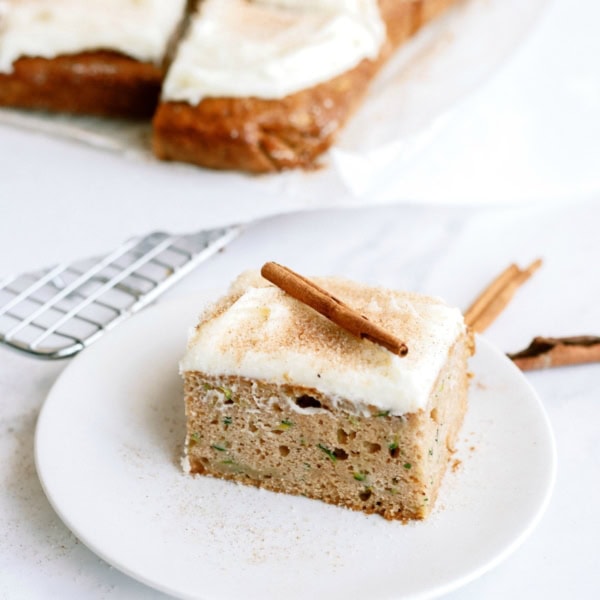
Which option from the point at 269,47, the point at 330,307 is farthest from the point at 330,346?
the point at 269,47

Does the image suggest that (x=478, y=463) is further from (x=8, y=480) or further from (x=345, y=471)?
(x=8, y=480)

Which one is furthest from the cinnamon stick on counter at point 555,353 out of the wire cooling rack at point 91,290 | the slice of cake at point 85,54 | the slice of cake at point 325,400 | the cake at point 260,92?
the slice of cake at point 85,54

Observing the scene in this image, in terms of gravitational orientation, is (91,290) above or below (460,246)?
below

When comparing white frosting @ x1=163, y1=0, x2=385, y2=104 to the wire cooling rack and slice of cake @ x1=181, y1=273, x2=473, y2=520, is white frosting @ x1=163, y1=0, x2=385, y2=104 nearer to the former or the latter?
the wire cooling rack

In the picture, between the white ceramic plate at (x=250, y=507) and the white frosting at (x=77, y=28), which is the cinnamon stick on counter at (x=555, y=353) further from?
the white frosting at (x=77, y=28)

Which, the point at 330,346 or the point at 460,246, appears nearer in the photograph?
the point at 330,346

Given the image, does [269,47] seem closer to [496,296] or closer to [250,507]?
[496,296]

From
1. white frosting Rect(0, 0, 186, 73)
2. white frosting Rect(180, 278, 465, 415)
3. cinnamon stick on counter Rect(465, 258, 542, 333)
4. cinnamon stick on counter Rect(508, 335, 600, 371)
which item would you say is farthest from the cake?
white frosting Rect(180, 278, 465, 415)
